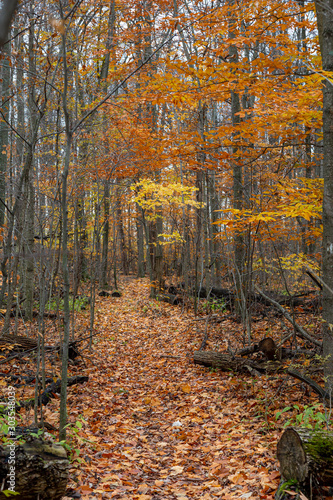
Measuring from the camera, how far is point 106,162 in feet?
34.7

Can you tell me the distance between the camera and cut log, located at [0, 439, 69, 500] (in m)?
2.68

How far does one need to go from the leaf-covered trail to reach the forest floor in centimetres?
1

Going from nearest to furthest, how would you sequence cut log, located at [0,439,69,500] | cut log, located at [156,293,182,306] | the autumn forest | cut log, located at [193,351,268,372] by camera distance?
cut log, located at [0,439,69,500] → the autumn forest → cut log, located at [193,351,268,372] → cut log, located at [156,293,182,306]

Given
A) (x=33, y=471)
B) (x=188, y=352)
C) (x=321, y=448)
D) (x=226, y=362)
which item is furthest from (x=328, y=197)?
(x=188, y=352)

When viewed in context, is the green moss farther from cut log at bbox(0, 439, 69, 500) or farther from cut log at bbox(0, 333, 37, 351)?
cut log at bbox(0, 333, 37, 351)

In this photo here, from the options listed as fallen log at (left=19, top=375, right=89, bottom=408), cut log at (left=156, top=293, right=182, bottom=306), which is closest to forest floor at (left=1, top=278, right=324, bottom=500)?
A: fallen log at (left=19, top=375, right=89, bottom=408)

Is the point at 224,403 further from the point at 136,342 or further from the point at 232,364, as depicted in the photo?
the point at 136,342

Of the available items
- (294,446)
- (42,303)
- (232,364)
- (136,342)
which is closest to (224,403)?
(232,364)

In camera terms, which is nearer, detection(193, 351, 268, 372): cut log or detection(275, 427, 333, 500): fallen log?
detection(275, 427, 333, 500): fallen log

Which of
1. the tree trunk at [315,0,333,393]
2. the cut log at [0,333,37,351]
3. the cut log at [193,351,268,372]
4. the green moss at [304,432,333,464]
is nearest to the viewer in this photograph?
the green moss at [304,432,333,464]

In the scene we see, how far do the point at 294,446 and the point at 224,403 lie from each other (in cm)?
251

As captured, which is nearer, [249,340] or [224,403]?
[224,403]

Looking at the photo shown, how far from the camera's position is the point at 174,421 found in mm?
5055

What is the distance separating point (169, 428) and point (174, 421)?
221mm
